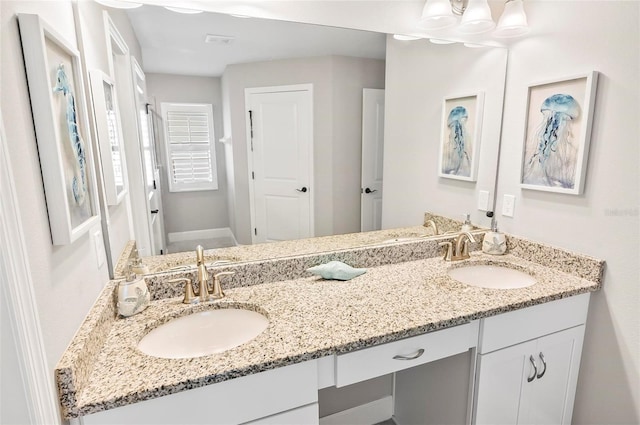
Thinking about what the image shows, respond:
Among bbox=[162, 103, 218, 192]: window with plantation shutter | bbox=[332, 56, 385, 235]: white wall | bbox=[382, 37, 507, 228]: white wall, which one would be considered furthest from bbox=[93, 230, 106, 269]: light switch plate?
bbox=[382, 37, 507, 228]: white wall

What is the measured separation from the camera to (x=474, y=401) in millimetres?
1418

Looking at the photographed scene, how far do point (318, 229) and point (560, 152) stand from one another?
119cm

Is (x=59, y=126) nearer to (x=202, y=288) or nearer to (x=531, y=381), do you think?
(x=202, y=288)

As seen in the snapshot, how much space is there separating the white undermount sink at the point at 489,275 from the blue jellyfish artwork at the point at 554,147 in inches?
18.4

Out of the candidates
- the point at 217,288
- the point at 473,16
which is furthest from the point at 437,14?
the point at 217,288

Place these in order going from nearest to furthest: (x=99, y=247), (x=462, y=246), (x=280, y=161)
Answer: (x=99, y=247) < (x=280, y=161) < (x=462, y=246)

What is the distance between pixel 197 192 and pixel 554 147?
5.46 feet

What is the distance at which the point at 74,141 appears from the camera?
927 mm

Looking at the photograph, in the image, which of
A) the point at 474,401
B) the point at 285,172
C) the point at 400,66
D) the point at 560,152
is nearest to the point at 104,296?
the point at 285,172

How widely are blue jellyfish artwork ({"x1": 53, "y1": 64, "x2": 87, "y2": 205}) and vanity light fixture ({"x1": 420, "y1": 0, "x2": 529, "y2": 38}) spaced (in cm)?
154

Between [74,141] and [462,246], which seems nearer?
[74,141]

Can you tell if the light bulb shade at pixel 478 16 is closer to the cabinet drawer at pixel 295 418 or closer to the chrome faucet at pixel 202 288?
the chrome faucet at pixel 202 288

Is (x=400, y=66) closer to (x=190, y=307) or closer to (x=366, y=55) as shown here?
(x=366, y=55)

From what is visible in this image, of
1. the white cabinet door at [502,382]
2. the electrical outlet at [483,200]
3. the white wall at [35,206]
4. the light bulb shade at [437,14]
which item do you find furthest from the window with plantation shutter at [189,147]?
the electrical outlet at [483,200]
